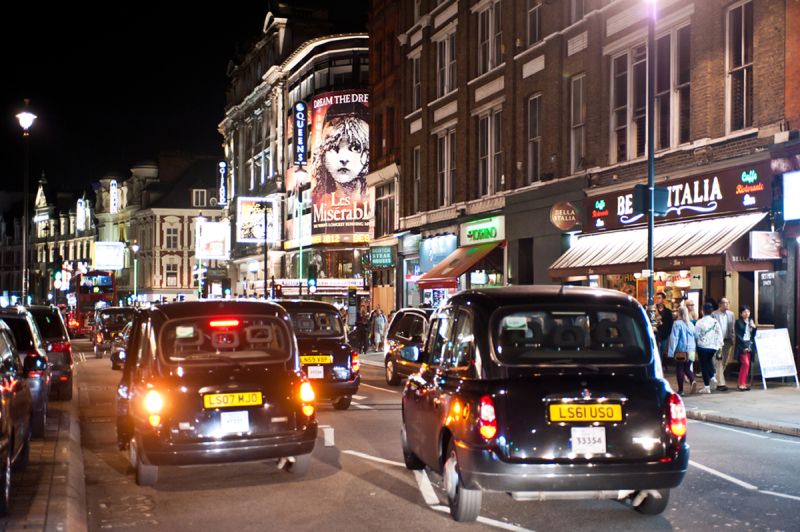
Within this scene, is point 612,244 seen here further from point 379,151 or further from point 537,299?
point 379,151

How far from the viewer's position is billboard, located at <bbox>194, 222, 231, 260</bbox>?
244 feet

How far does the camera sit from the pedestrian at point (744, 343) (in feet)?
60.8

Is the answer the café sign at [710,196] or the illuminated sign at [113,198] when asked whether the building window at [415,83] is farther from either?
the illuminated sign at [113,198]

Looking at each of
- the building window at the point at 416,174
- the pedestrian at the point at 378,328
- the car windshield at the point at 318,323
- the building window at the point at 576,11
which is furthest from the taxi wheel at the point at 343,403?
the building window at the point at 416,174

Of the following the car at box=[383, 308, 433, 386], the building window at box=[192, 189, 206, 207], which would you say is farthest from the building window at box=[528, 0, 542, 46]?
the building window at box=[192, 189, 206, 207]

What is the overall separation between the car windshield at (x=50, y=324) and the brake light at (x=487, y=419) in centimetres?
1322

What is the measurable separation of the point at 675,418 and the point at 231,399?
4.12 metres

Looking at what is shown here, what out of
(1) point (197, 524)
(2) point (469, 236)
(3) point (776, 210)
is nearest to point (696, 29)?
(3) point (776, 210)

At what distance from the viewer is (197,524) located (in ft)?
26.0

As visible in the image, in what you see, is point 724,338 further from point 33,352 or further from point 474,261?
point 474,261

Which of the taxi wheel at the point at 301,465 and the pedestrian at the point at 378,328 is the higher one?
the taxi wheel at the point at 301,465

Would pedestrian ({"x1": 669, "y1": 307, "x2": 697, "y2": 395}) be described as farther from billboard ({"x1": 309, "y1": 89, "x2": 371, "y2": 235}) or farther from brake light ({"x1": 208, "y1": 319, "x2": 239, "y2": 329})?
billboard ({"x1": 309, "y1": 89, "x2": 371, "y2": 235})

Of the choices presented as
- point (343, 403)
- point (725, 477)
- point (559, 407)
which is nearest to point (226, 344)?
point (559, 407)

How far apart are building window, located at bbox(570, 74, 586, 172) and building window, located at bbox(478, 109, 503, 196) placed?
184 inches
